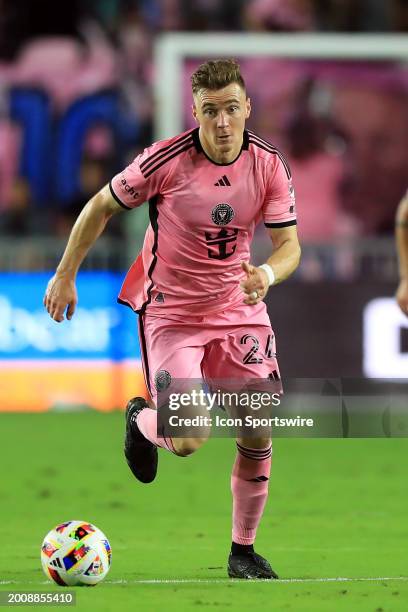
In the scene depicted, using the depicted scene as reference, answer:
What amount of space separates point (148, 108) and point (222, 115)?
36.6ft

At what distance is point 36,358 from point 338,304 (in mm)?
3223

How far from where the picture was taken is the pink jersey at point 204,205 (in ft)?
23.4

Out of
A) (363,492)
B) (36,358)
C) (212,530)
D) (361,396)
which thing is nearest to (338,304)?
(361,396)

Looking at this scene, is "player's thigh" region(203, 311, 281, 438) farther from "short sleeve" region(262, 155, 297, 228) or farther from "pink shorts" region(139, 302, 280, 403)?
"short sleeve" region(262, 155, 297, 228)

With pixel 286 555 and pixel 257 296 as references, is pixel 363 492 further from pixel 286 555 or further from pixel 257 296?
pixel 257 296

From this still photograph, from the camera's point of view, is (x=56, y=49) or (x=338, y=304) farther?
(x=56, y=49)

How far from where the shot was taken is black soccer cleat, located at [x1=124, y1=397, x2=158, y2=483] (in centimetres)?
762

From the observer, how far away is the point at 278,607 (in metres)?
6.17

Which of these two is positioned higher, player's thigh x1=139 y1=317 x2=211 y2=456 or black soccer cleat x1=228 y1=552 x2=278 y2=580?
player's thigh x1=139 y1=317 x2=211 y2=456

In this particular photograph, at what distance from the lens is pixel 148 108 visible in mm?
17953

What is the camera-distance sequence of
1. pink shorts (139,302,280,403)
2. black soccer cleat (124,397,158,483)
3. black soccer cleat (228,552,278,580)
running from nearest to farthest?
black soccer cleat (228,552,278,580) → pink shorts (139,302,280,403) → black soccer cleat (124,397,158,483)

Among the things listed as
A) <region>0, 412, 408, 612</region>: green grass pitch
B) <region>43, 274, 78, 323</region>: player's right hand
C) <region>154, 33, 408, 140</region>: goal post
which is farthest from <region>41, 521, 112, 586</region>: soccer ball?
<region>154, 33, 408, 140</region>: goal post

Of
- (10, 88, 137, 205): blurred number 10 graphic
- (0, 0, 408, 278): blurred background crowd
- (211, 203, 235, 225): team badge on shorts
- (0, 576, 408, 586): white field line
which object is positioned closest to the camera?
(0, 576, 408, 586): white field line

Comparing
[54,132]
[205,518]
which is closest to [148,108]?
[54,132]
